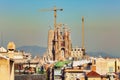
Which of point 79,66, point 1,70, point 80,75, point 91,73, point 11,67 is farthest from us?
point 79,66

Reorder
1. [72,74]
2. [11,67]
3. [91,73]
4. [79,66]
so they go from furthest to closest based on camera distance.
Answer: [79,66] → [72,74] → [91,73] → [11,67]

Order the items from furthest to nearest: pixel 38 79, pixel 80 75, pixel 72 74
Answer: pixel 72 74
pixel 80 75
pixel 38 79

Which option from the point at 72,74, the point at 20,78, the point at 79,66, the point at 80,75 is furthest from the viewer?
the point at 79,66

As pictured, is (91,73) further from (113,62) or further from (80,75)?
(113,62)

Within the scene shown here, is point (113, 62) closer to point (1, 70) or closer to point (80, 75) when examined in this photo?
point (80, 75)

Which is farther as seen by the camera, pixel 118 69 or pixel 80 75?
pixel 118 69

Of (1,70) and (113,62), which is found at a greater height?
(113,62)

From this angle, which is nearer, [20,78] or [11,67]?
[11,67]

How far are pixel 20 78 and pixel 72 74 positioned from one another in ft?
134

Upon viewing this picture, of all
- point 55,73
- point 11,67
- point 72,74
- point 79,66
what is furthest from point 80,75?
point 11,67

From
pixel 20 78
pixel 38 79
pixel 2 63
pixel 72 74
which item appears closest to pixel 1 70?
pixel 2 63

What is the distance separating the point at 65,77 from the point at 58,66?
19.3m

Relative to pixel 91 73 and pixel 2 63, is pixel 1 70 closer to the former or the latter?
pixel 2 63

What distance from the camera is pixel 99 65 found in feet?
315
